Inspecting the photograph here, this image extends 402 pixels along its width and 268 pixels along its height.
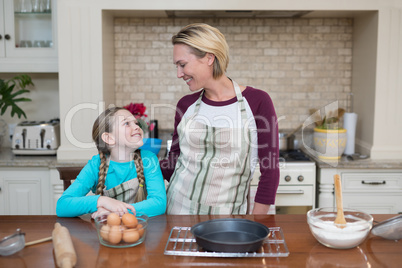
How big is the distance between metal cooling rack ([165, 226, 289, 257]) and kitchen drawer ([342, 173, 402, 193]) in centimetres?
176

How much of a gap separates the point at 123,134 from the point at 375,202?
204 cm

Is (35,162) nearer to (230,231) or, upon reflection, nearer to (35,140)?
(35,140)

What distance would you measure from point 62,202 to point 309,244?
0.94m

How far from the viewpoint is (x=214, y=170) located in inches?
80.4

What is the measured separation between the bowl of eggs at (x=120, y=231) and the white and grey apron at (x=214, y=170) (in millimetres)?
615

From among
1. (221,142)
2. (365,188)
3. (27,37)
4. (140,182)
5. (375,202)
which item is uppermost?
(27,37)

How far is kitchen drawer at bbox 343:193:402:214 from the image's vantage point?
3.21 metres

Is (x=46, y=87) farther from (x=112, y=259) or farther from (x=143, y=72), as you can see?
(x=112, y=259)

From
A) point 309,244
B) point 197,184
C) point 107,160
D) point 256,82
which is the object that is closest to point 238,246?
point 309,244

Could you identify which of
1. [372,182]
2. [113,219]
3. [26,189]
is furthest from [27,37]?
[372,182]

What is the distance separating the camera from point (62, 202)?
70.2 inches

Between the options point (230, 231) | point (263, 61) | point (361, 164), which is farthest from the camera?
point (263, 61)

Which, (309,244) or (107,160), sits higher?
(107,160)

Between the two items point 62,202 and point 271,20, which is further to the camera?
point 271,20
